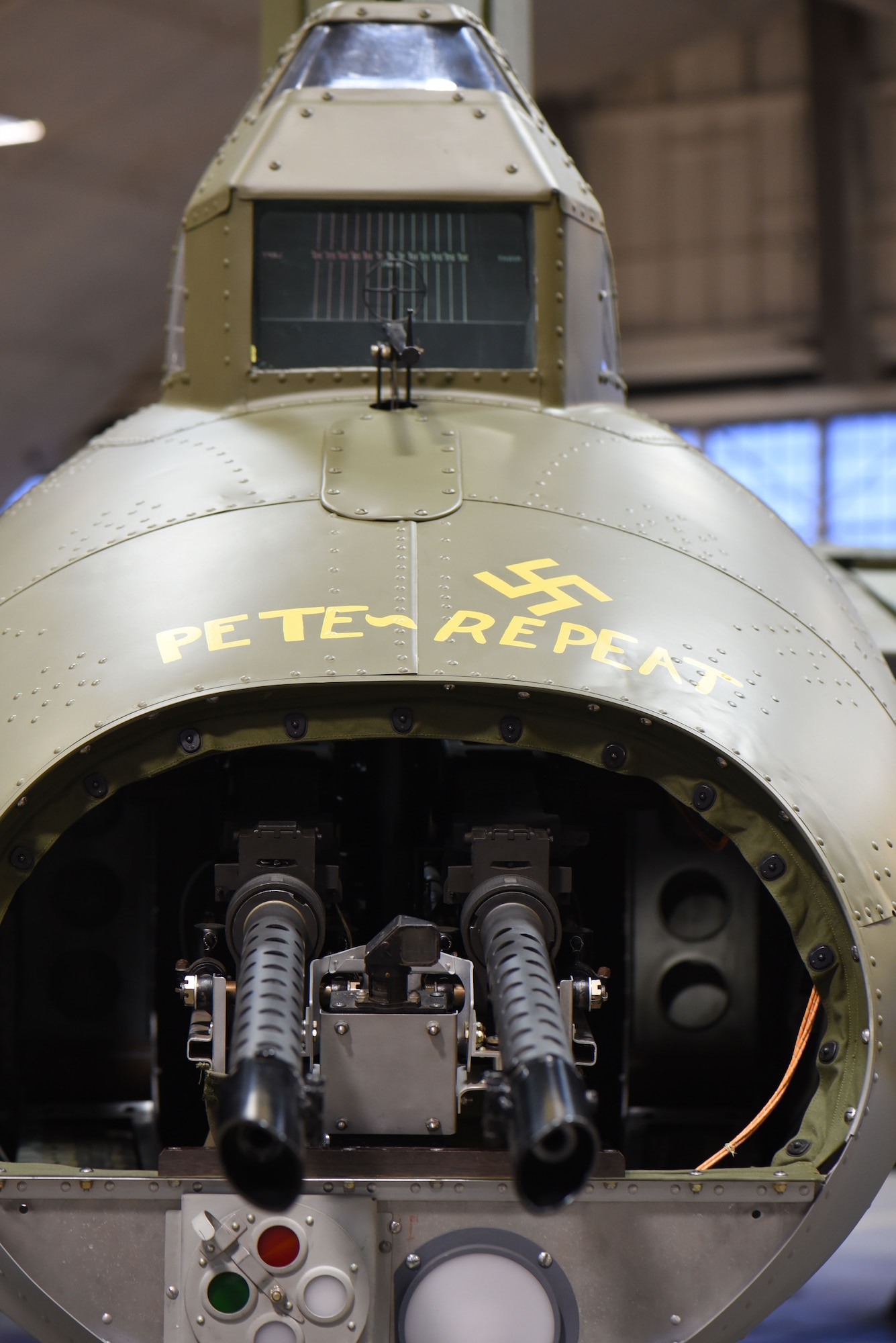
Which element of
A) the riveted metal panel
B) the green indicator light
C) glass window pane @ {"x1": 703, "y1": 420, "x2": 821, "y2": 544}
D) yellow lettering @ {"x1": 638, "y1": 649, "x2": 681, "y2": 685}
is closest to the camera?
the green indicator light

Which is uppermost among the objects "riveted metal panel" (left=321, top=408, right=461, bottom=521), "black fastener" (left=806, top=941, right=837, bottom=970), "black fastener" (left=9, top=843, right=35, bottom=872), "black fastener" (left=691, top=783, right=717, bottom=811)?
"riveted metal panel" (left=321, top=408, right=461, bottom=521)

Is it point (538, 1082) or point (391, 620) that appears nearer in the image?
point (538, 1082)

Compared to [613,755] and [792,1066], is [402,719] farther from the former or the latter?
[792,1066]

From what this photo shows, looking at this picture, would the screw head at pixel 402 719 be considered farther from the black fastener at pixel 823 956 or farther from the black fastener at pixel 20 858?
the black fastener at pixel 823 956

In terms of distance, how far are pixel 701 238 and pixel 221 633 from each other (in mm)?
15568

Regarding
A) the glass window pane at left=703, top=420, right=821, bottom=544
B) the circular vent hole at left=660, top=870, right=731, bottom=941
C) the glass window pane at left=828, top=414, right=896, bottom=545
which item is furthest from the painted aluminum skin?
the glass window pane at left=703, top=420, right=821, bottom=544

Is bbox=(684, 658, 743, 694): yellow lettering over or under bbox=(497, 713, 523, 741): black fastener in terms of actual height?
over

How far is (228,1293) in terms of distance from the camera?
104 inches

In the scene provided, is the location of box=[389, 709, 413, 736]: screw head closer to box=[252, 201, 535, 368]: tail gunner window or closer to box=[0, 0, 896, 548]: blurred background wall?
box=[252, 201, 535, 368]: tail gunner window

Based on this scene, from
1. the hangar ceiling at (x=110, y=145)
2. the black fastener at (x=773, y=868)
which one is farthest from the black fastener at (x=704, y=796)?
the hangar ceiling at (x=110, y=145)

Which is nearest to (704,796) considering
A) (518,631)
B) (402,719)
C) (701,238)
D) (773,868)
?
(773,868)

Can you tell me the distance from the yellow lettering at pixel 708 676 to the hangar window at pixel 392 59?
241cm

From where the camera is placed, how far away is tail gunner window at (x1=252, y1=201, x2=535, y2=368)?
4.36 m

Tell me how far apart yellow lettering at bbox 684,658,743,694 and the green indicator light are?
1382 mm
